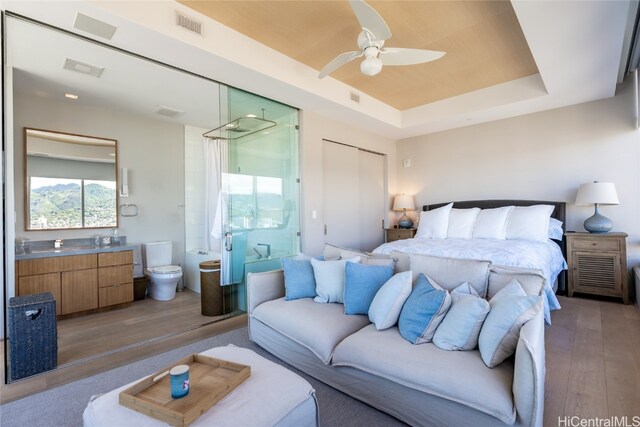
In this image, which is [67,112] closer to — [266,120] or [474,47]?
[266,120]

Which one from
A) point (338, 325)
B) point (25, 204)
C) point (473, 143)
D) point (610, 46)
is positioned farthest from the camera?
point (473, 143)

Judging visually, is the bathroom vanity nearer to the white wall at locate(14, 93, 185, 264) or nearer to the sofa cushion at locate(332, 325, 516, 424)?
the white wall at locate(14, 93, 185, 264)

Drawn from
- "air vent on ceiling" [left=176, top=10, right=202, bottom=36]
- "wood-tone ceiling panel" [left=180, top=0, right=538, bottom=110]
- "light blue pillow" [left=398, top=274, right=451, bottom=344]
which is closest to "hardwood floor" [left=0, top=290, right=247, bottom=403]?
"light blue pillow" [left=398, top=274, right=451, bottom=344]

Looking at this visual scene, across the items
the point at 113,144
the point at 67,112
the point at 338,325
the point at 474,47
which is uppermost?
the point at 474,47

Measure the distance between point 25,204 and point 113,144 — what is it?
126cm

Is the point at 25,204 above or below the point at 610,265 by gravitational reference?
above

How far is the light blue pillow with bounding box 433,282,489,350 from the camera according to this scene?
1677 millimetres

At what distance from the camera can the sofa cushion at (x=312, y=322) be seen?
2.06m

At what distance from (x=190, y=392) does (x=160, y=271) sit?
131 inches

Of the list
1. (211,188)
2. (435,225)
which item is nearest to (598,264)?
(435,225)

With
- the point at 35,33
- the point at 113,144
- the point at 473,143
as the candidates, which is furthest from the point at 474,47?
the point at 113,144

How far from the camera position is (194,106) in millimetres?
4258

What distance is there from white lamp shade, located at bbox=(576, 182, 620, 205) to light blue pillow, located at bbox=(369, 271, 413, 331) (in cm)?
327

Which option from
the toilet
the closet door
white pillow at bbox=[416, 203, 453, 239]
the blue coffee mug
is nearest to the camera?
the blue coffee mug
